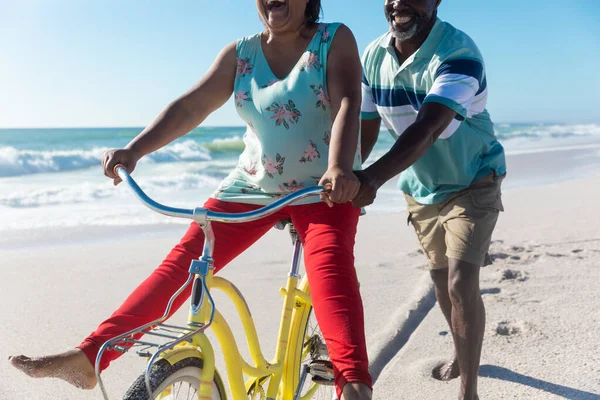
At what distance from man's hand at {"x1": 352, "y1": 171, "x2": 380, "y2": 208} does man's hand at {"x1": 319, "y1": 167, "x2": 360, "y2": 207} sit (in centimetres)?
7

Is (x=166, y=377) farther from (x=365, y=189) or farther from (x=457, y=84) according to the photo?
(x=457, y=84)

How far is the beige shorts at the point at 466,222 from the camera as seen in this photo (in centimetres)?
332

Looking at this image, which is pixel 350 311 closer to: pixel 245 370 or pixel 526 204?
pixel 245 370

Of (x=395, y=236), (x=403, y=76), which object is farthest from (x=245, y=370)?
(x=395, y=236)

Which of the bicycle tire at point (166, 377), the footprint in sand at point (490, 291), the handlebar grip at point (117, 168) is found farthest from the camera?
the footprint in sand at point (490, 291)

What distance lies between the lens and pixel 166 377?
6.52 ft

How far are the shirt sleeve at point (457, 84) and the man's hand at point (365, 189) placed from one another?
0.76 meters

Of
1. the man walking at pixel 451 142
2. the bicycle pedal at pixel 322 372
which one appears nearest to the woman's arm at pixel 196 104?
the man walking at pixel 451 142

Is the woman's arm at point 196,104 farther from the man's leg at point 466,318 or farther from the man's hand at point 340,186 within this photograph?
the man's leg at point 466,318

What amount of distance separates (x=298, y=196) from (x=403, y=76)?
1501mm

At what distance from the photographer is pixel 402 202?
32.9 feet

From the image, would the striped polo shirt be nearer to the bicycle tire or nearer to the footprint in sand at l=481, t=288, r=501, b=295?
the bicycle tire

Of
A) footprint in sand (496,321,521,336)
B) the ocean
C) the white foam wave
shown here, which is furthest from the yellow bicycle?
the white foam wave

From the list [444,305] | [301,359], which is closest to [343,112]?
[301,359]
